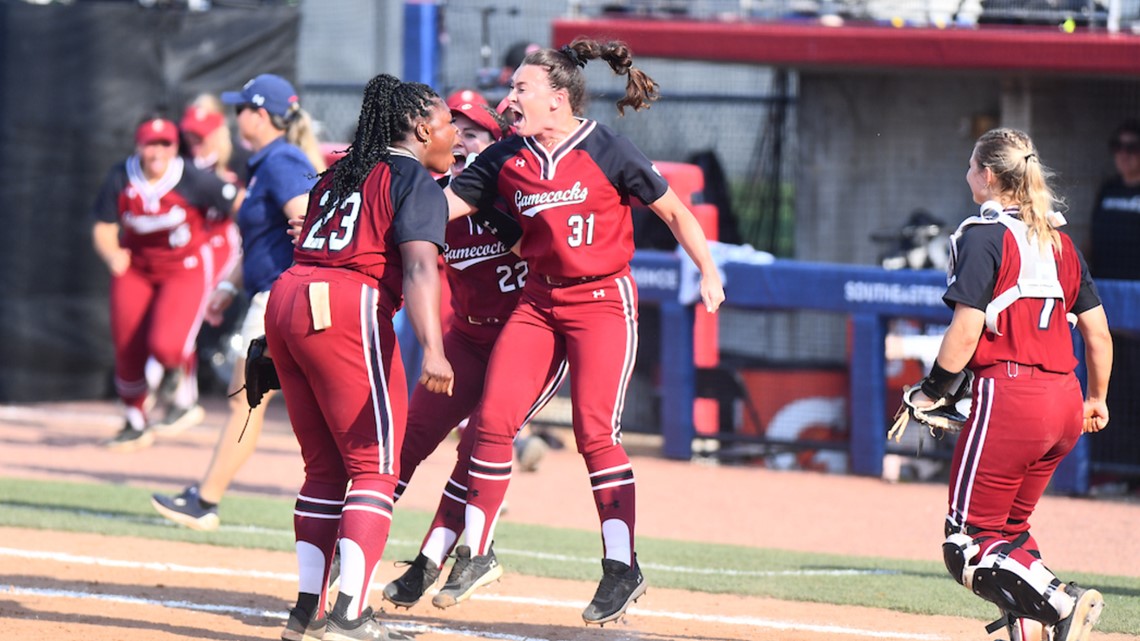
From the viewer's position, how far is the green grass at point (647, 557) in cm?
635

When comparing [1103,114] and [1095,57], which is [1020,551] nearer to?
[1095,57]

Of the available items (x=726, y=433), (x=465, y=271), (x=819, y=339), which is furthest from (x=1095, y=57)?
(x=465, y=271)

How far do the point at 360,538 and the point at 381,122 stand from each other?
1392mm

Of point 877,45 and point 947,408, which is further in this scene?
point 877,45

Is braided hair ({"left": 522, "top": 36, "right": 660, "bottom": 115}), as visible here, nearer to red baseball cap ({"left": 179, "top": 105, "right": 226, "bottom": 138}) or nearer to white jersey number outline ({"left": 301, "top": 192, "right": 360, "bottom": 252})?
white jersey number outline ({"left": 301, "top": 192, "right": 360, "bottom": 252})

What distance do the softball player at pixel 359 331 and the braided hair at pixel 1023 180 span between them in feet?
5.89

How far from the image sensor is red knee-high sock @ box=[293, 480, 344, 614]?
5.10 metres

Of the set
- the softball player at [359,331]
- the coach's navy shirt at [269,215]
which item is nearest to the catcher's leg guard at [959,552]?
the softball player at [359,331]

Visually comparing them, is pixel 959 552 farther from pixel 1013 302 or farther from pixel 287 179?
pixel 287 179

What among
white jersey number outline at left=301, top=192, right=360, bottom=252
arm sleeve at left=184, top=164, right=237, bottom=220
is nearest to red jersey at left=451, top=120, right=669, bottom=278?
white jersey number outline at left=301, top=192, right=360, bottom=252

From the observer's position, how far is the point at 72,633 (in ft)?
17.8

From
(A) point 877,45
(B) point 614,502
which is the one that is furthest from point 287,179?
(A) point 877,45

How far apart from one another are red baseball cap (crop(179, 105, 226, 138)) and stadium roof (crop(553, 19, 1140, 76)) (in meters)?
2.91

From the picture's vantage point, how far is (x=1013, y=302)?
476cm
